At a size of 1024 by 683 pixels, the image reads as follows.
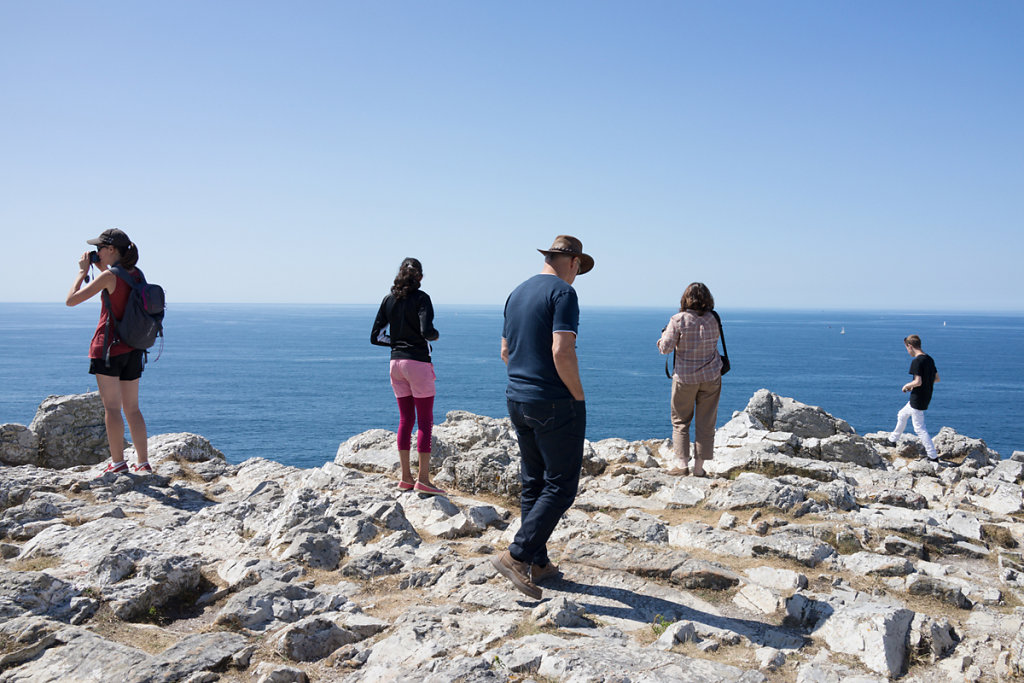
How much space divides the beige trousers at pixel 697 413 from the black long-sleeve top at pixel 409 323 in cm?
395

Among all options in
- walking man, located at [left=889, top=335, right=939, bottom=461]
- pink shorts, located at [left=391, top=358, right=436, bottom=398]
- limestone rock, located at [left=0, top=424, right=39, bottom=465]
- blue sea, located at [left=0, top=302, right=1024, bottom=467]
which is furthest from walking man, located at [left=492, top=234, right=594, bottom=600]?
blue sea, located at [left=0, top=302, right=1024, bottom=467]

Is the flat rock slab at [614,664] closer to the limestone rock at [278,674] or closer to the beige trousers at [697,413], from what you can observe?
the limestone rock at [278,674]

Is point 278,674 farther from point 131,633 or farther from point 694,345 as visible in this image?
point 694,345

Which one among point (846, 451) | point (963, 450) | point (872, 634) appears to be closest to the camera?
point (872, 634)

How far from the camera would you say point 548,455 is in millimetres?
5055

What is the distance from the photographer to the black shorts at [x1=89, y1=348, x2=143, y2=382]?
25.5ft

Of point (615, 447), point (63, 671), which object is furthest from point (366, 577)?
point (615, 447)

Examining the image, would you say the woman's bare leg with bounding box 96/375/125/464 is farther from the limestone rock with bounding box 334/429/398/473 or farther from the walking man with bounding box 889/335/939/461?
the walking man with bounding box 889/335/939/461

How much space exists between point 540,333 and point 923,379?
483 inches

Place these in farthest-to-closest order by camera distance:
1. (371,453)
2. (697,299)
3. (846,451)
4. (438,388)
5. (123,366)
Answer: (438,388) < (846,451) < (371,453) < (697,299) < (123,366)

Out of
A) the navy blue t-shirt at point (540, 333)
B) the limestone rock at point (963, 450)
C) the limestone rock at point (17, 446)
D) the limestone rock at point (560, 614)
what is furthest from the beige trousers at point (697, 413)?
the limestone rock at point (17, 446)

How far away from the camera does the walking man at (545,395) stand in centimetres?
493

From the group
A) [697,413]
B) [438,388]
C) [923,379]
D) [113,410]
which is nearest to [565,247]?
[697,413]

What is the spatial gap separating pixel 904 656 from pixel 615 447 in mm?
7984
